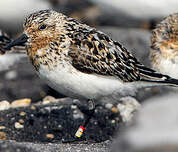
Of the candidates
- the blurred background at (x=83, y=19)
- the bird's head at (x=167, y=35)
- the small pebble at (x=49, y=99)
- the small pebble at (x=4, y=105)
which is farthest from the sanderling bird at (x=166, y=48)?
the small pebble at (x=4, y=105)

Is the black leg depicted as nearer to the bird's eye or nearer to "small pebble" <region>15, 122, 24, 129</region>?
"small pebble" <region>15, 122, 24, 129</region>

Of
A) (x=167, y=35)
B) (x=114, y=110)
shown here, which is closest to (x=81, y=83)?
(x=114, y=110)

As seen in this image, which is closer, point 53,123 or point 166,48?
point 53,123

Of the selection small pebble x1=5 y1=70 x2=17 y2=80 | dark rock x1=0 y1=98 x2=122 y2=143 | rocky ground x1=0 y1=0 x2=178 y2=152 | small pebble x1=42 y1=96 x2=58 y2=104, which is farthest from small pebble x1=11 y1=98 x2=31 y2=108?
small pebble x1=5 y1=70 x2=17 y2=80

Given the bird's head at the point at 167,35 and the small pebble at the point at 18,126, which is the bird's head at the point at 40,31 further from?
the bird's head at the point at 167,35

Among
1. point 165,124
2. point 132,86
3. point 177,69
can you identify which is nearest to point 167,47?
point 177,69

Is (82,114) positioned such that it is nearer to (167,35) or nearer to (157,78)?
(157,78)
